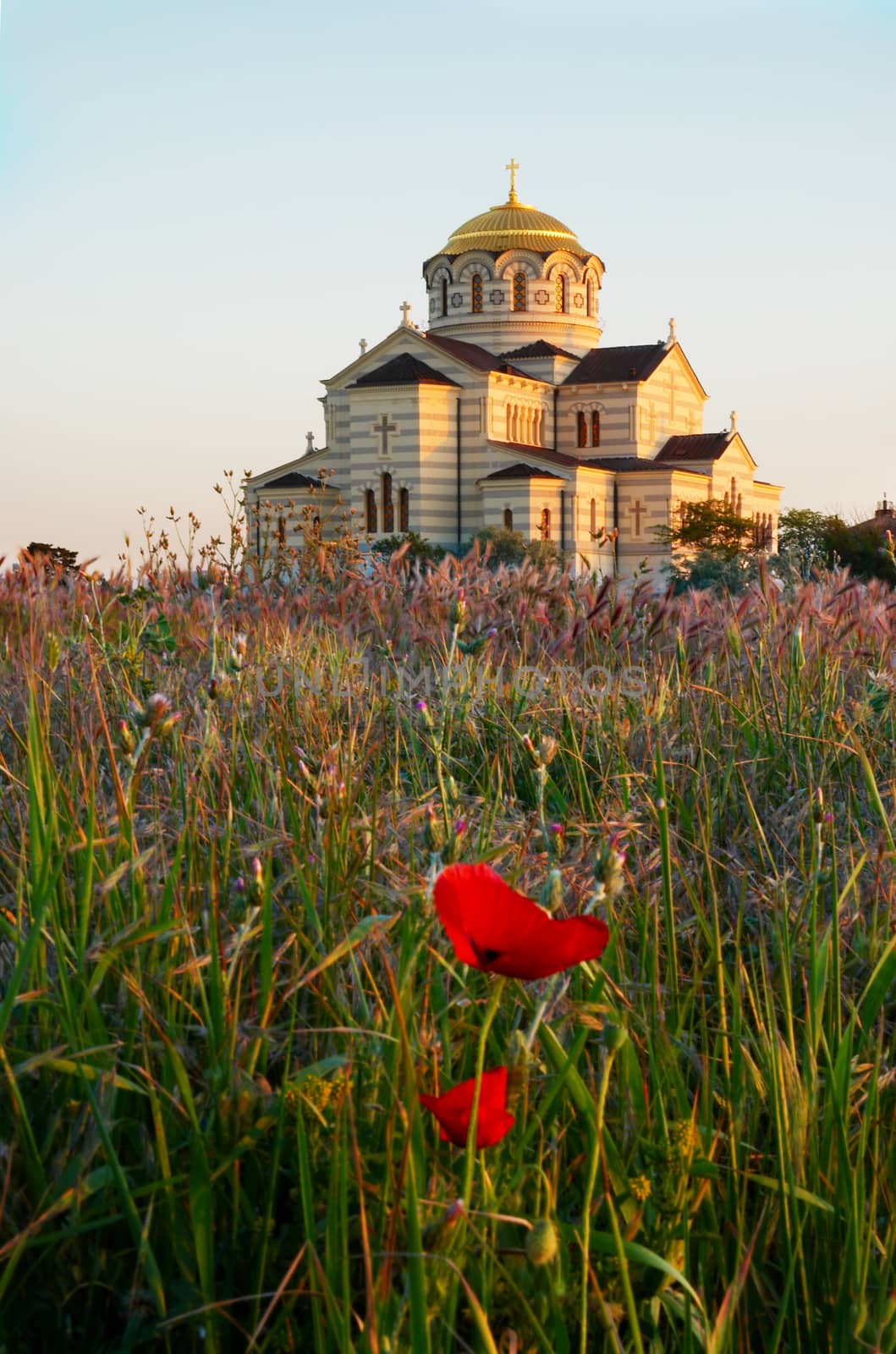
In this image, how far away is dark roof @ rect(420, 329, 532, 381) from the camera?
51.2 meters

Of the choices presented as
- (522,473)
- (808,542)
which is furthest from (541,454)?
(808,542)

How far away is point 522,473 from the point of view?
48.2m

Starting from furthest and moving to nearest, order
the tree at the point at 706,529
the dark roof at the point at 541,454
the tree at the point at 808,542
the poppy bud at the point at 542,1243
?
the dark roof at the point at 541,454 → the tree at the point at 706,529 → the tree at the point at 808,542 → the poppy bud at the point at 542,1243

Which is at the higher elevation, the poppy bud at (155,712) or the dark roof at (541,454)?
the dark roof at (541,454)

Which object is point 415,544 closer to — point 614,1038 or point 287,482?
point 287,482

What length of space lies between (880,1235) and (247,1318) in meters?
0.65

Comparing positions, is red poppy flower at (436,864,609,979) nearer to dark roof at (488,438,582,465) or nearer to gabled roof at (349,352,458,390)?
dark roof at (488,438,582,465)

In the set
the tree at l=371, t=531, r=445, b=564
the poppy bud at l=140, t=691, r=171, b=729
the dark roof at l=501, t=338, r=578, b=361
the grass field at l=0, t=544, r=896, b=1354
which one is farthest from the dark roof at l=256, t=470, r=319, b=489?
the poppy bud at l=140, t=691, r=171, b=729

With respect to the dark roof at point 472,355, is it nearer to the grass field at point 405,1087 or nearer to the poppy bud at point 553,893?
the grass field at point 405,1087

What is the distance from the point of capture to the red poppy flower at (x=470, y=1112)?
2.95 feet

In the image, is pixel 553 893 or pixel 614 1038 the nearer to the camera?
pixel 614 1038

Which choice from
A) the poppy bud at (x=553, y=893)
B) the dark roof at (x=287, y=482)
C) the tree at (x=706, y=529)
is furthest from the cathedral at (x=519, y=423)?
the poppy bud at (x=553, y=893)

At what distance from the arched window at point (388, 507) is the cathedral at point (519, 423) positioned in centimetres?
8

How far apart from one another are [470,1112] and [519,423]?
53074mm
